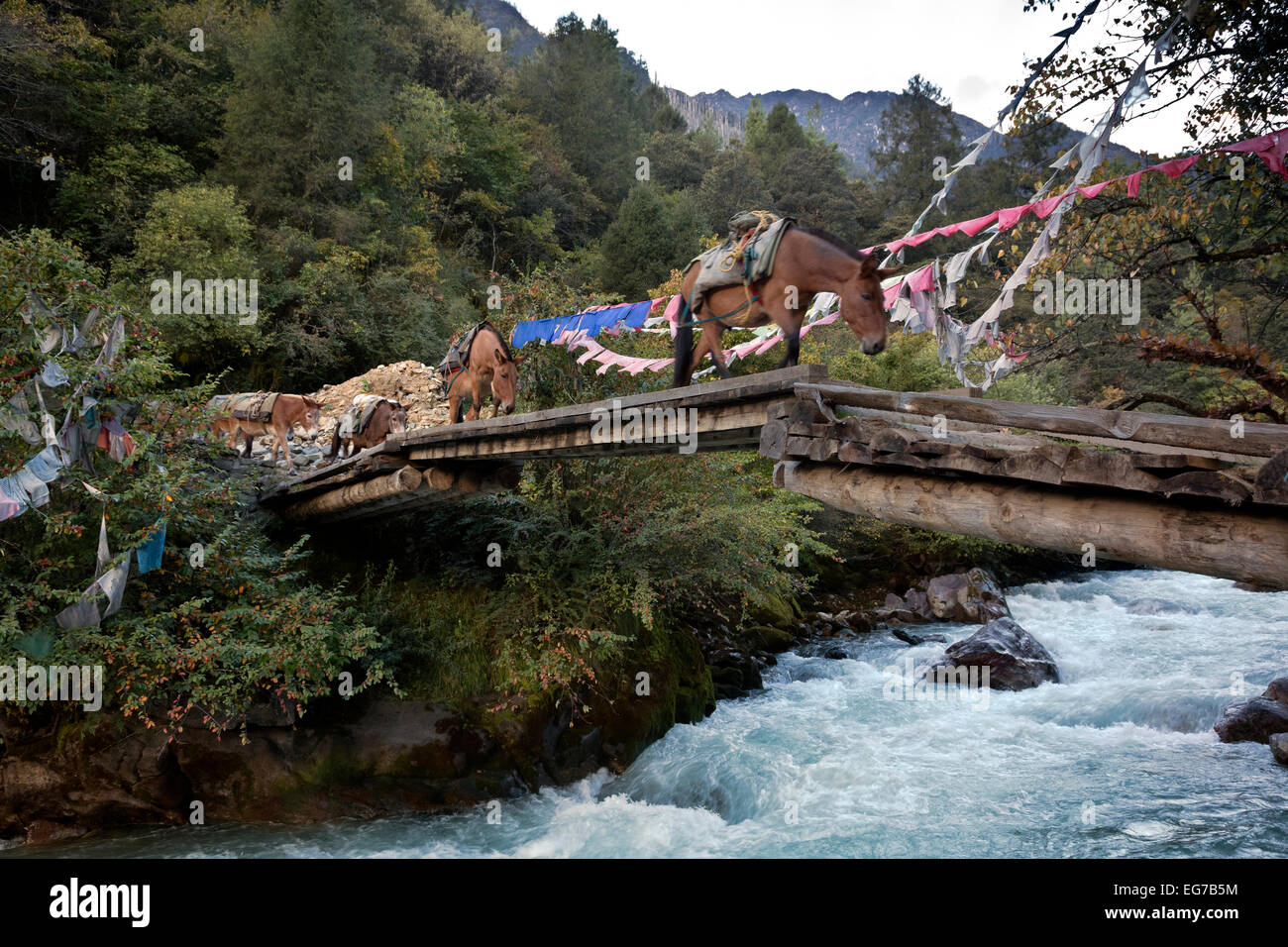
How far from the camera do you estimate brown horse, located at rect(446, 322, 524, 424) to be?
8.42 meters

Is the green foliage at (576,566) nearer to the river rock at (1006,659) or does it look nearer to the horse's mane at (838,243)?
the river rock at (1006,659)

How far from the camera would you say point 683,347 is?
6.38 m

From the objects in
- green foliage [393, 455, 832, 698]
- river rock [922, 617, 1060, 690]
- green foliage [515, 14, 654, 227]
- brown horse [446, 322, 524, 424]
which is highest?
green foliage [515, 14, 654, 227]

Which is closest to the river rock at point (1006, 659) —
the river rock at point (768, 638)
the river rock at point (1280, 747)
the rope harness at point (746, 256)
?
the river rock at point (768, 638)

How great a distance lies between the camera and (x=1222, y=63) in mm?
7094

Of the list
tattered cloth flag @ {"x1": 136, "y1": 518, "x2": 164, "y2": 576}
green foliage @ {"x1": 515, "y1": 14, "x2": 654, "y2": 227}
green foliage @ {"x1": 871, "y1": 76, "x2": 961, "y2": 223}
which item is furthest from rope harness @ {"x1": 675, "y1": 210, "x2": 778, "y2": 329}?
green foliage @ {"x1": 871, "y1": 76, "x2": 961, "y2": 223}

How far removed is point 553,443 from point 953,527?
364cm

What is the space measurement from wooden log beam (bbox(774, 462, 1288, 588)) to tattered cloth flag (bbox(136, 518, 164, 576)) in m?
5.63

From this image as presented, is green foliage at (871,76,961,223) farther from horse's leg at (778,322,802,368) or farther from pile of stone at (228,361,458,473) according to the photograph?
horse's leg at (778,322,802,368)

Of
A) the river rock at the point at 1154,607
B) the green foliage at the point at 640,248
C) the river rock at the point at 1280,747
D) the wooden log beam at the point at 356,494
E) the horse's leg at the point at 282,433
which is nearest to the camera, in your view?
the river rock at the point at 1280,747

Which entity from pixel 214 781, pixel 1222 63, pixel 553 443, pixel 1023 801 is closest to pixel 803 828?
pixel 1023 801

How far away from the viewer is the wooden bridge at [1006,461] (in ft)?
9.81

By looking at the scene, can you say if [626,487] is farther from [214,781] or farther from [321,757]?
[214,781]

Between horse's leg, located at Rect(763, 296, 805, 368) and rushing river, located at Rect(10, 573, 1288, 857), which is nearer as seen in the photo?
horse's leg, located at Rect(763, 296, 805, 368)
